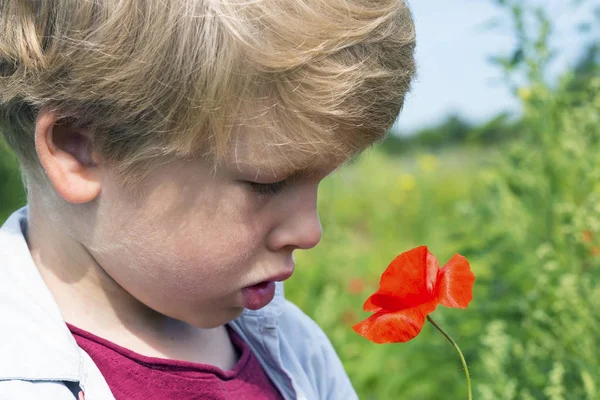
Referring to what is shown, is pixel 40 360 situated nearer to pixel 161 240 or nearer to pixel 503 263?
pixel 161 240

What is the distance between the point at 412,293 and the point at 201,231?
15.3 inches

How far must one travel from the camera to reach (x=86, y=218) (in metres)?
1.41

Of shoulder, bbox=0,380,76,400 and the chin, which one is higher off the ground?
shoulder, bbox=0,380,76,400

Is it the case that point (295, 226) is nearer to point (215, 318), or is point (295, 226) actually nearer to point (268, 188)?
point (268, 188)

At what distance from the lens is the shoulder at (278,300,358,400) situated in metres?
1.79

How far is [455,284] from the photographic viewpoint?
1133mm

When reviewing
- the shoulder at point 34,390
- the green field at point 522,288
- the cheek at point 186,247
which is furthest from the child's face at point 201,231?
the green field at point 522,288

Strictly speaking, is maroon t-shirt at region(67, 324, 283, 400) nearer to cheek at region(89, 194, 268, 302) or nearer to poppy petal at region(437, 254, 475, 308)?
cheek at region(89, 194, 268, 302)

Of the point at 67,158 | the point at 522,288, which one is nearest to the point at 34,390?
the point at 67,158

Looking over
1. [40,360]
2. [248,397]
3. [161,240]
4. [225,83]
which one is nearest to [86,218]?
[161,240]

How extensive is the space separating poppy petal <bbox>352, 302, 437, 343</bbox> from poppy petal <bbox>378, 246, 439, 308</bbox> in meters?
0.02

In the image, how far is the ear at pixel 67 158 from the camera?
1.34 metres

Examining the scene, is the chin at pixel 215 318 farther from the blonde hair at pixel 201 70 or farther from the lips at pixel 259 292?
the blonde hair at pixel 201 70

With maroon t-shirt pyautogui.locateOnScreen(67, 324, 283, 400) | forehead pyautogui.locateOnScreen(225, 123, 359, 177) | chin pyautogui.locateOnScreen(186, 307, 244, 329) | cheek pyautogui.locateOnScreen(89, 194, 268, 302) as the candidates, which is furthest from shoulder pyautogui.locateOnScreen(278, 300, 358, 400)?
forehead pyautogui.locateOnScreen(225, 123, 359, 177)
